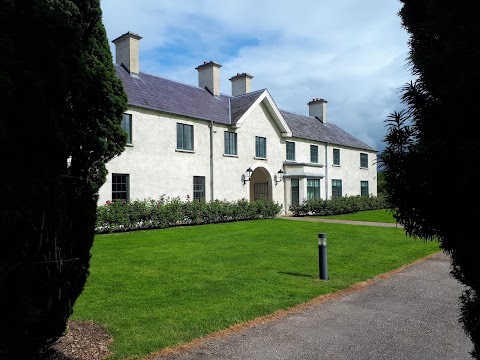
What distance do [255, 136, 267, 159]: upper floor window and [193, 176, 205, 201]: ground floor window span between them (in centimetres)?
538

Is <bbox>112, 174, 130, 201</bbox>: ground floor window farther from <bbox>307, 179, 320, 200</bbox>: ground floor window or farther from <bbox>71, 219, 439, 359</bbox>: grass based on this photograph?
<bbox>307, 179, 320, 200</bbox>: ground floor window

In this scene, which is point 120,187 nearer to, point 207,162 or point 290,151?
point 207,162

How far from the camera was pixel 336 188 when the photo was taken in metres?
34.9

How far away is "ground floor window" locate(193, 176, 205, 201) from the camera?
2327cm

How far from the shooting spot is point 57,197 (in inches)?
158

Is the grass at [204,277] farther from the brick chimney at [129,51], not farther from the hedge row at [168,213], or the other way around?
the brick chimney at [129,51]

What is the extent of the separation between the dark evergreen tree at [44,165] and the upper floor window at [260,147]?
22936 mm

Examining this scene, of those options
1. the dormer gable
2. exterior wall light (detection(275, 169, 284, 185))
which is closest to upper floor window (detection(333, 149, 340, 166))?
the dormer gable

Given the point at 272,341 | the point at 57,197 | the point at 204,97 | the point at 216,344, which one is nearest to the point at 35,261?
the point at 57,197

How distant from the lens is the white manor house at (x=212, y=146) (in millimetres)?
20203

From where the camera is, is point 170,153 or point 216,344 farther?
point 170,153

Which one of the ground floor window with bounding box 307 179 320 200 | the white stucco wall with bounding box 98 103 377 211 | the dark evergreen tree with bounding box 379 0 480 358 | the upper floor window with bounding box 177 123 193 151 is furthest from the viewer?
the ground floor window with bounding box 307 179 320 200

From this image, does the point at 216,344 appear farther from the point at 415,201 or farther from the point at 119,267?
the point at 119,267

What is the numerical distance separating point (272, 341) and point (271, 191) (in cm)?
A: 2367
